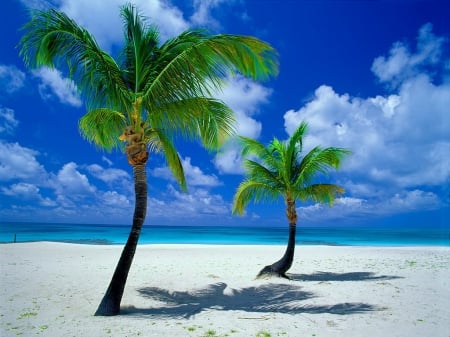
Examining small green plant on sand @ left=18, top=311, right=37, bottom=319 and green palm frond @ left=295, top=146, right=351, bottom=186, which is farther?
green palm frond @ left=295, top=146, right=351, bottom=186

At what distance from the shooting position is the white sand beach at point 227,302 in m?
5.77

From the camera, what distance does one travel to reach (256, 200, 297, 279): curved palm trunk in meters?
10.6

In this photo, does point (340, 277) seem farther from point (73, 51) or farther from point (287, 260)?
point (73, 51)

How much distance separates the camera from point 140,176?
23.0 feet

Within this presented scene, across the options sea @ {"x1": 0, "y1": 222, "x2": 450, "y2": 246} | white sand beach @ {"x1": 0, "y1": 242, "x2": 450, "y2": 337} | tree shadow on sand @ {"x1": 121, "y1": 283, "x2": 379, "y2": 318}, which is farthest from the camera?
sea @ {"x1": 0, "y1": 222, "x2": 450, "y2": 246}

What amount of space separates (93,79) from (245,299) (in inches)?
239

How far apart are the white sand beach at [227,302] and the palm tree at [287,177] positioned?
1940 mm

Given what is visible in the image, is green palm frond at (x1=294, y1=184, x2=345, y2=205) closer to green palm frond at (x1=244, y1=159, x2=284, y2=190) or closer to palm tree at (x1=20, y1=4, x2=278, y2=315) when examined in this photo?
green palm frond at (x1=244, y1=159, x2=284, y2=190)

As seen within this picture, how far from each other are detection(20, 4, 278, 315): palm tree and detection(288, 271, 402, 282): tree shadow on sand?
5.86 m

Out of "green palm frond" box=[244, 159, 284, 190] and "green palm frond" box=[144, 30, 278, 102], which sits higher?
"green palm frond" box=[144, 30, 278, 102]

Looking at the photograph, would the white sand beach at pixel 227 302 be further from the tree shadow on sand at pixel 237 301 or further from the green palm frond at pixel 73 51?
the green palm frond at pixel 73 51

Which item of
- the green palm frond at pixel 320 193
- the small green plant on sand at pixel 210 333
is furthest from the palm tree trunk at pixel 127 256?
the green palm frond at pixel 320 193

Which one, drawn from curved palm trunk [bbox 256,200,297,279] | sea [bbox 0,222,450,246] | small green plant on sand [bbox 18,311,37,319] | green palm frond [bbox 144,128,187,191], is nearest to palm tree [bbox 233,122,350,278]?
curved palm trunk [bbox 256,200,297,279]

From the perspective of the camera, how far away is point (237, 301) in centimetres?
804
